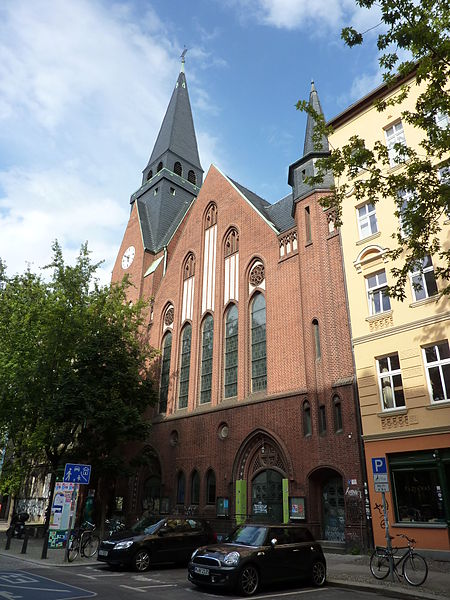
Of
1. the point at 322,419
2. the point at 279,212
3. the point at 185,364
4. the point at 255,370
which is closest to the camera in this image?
the point at 322,419

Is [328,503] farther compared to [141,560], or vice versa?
[328,503]

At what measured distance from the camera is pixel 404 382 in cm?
1427

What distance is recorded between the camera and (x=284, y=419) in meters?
17.9

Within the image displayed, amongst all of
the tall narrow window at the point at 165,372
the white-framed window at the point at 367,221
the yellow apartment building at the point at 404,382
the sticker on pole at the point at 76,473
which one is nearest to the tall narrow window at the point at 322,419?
the yellow apartment building at the point at 404,382

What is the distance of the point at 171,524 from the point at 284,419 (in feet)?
21.1

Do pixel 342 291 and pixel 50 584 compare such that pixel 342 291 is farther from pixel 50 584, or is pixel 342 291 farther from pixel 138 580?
pixel 50 584

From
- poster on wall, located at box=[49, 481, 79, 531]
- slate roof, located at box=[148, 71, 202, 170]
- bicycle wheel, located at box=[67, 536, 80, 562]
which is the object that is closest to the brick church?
bicycle wheel, located at box=[67, 536, 80, 562]

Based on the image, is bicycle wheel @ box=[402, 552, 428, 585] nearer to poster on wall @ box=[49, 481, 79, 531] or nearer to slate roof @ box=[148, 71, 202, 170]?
poster on wall @ box=[49, 481, 79, 531]

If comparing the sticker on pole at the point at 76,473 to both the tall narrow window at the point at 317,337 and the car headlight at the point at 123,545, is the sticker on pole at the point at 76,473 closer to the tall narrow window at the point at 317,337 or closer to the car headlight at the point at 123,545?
the car headlight at the point at 123,545

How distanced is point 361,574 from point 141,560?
18.5 ft

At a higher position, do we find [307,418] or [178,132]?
[178,132]

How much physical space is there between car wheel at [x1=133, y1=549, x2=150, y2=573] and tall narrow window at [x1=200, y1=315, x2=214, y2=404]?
1087cm

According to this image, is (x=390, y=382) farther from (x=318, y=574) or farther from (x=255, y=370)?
(x=255, y=370)

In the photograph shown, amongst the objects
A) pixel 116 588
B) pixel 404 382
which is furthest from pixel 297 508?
pixel 116 588
